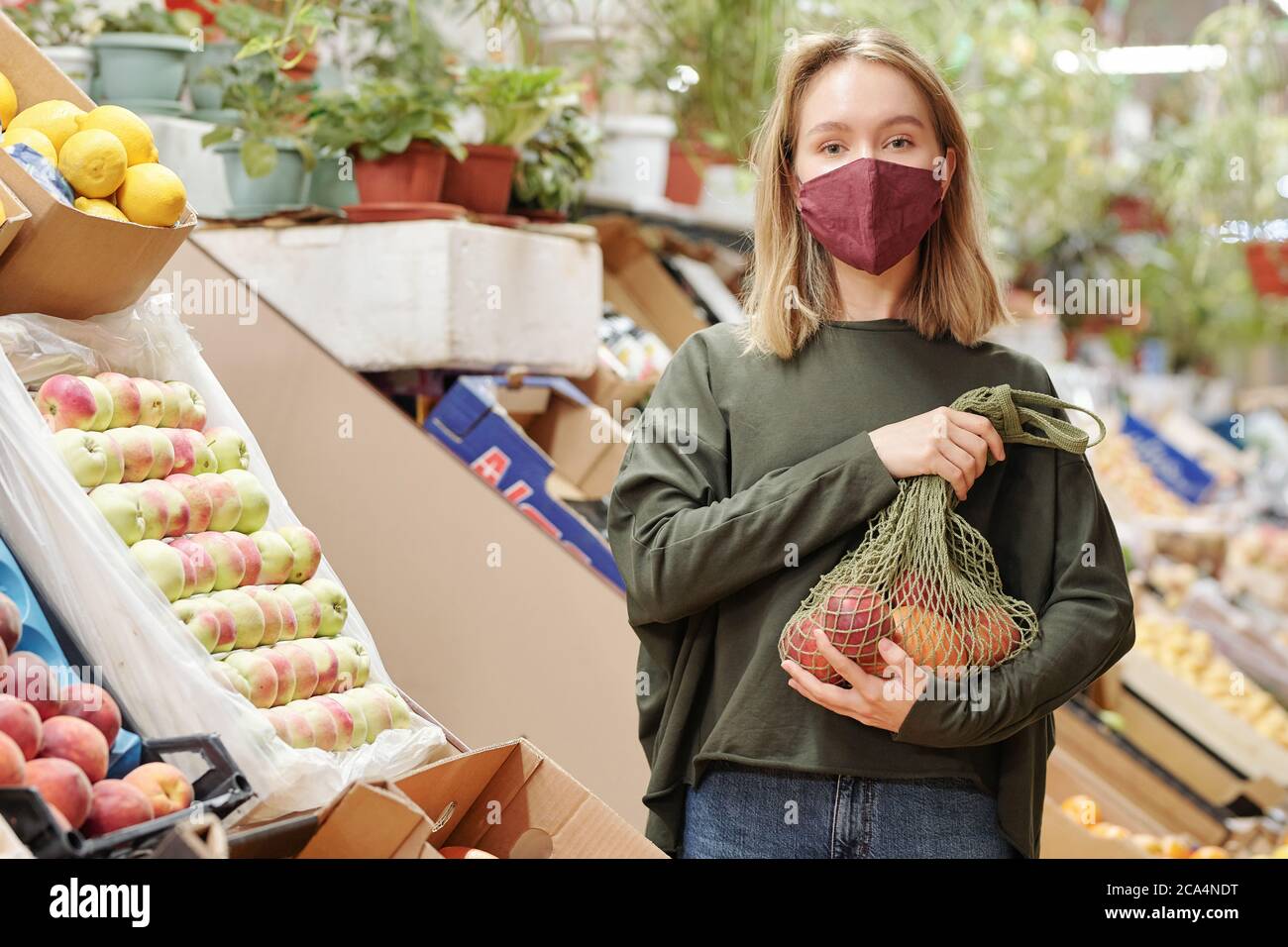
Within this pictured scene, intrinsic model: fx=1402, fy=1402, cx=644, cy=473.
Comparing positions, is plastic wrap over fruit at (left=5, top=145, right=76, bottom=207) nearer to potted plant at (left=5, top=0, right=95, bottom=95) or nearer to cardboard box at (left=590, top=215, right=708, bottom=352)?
potted plant at (left=5, top=0, right=95, bottom=95)

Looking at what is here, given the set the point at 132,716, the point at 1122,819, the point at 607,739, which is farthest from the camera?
the point at 1122,819

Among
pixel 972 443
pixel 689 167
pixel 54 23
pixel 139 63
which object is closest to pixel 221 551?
pixel 972 443

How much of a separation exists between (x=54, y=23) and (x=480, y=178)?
118 cm

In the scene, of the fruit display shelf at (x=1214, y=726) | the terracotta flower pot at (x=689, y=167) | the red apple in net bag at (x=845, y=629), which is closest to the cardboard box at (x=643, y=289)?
the terracotta flower pot at (x=689, y=167)

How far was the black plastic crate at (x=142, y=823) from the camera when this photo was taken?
1.32m

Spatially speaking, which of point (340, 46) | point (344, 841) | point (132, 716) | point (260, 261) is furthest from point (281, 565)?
point (340, 46)

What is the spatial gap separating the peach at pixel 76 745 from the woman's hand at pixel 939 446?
0.95 m

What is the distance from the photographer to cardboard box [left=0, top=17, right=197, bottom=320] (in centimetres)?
192

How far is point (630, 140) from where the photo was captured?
16.0 feet

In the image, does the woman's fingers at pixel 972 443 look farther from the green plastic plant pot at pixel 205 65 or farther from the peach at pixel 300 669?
the green plastic plant pot at pixel 205 65

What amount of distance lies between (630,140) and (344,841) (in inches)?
146

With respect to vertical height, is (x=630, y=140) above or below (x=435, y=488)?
above
